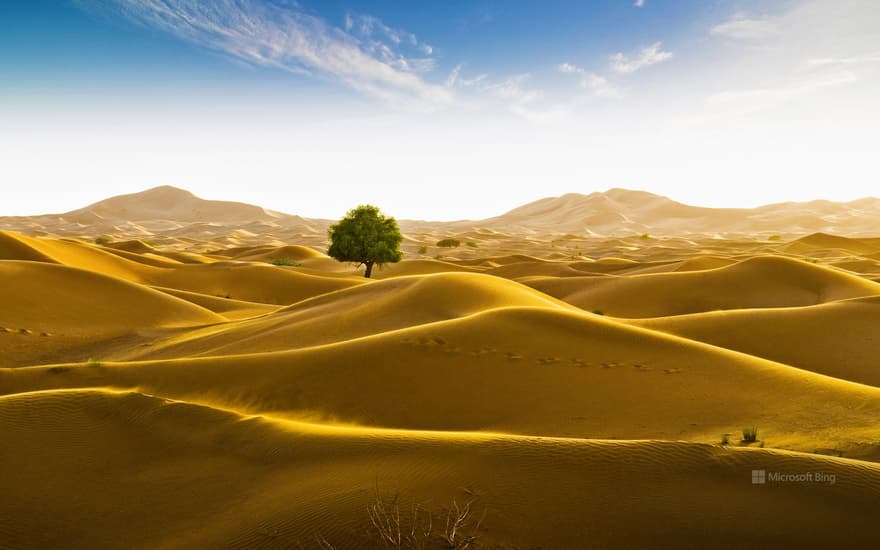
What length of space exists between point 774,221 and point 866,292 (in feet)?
510

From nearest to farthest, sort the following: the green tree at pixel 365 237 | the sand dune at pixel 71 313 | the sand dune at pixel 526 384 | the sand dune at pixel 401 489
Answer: the sand dune at pixel 401 489
the sand dune at pixel 526 384
the sand dune at pixel 71 313
the green tree at pixel 365 237

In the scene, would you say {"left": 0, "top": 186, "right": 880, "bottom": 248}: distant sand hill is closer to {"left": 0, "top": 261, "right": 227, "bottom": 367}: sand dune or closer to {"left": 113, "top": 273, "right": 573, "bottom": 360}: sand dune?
{"left": 0, "top": 261, "right": 227, "bottom": 367}: sand dune

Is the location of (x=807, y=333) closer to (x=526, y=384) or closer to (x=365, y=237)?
(x=526, y=384)

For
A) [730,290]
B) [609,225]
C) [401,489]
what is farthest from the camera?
[609,225]

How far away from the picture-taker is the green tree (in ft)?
123

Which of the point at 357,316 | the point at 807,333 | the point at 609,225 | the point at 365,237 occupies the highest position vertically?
the point at 609,225

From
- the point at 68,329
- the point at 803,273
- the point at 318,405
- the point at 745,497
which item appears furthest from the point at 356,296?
the point at 803,273

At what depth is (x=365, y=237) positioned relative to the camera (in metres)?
37.6

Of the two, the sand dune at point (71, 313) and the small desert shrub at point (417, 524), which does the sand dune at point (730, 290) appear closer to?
the sand dune at point (71, 313)

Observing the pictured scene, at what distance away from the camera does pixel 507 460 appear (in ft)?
19.2

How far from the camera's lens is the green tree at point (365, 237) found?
1480 inches

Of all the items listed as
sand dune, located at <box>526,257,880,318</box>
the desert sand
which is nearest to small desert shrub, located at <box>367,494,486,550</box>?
the desert sand

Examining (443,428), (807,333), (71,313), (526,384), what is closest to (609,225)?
(807,333)

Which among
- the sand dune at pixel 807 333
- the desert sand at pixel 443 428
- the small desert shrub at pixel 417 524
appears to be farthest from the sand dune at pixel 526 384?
the sand dune at pixel 807 333
